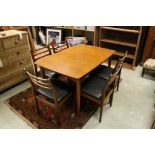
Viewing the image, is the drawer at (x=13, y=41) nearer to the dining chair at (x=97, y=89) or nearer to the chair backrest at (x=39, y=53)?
the chair backrest at (x=39, y=53)

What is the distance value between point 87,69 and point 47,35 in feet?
10.7

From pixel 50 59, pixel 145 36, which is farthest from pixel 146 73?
pixel 50 59

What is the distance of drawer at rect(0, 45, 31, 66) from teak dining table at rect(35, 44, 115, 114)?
695 millimetres

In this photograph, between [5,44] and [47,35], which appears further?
[47,35]

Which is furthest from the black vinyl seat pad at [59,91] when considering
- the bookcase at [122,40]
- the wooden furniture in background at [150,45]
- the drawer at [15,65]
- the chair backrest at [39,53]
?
the wooden furniture in background at [150,45]

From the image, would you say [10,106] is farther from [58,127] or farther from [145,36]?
[145,36]

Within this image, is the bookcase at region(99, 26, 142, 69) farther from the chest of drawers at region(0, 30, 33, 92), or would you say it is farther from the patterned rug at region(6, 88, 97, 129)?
the chest of drawers at region(0, 30, 33, 92)

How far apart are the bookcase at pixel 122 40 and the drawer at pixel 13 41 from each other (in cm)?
177

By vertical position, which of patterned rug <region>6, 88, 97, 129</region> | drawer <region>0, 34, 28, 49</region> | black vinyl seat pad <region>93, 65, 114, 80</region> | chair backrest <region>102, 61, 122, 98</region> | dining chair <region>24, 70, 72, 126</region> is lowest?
patterned rug <region>6, 88, 97, 129</region>

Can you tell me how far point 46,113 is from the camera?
2105mm

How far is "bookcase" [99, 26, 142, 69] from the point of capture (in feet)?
10.3

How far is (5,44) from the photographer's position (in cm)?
234

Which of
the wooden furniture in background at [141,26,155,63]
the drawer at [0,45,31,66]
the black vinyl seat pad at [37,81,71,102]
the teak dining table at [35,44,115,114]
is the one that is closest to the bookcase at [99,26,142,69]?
the wooden furniture in background at [141,26,155,63]

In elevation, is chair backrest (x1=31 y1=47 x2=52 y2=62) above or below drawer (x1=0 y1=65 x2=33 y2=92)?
above
